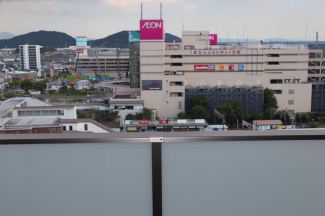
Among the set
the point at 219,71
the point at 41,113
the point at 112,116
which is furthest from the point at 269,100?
the point at 41,113

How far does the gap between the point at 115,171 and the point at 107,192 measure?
4cm

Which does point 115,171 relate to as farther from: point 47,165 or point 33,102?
point 33,102

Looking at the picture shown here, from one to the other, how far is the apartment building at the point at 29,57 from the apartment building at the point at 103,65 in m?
5.16

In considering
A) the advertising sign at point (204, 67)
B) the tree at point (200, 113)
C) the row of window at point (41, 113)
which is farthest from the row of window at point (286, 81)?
the row of window at point (41, 113)

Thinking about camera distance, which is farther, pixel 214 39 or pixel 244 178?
pixel 214 39

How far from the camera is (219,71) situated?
884 cm

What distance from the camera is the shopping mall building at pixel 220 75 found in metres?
7.99

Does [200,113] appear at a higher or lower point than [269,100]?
lower

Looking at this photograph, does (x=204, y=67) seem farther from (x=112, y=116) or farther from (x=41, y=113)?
(x=41, y=113)

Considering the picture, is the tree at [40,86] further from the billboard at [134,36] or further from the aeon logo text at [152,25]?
the aeon logo text at [152,25]

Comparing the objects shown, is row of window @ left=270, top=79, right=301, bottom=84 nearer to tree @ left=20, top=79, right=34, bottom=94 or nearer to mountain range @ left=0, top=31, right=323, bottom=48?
mountain range @ left=0, top=31, right=323, bottom=48

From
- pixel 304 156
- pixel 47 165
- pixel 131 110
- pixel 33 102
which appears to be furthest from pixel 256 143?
pixel 131 110

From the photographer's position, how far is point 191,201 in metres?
0.52

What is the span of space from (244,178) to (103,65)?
18.5 metres
